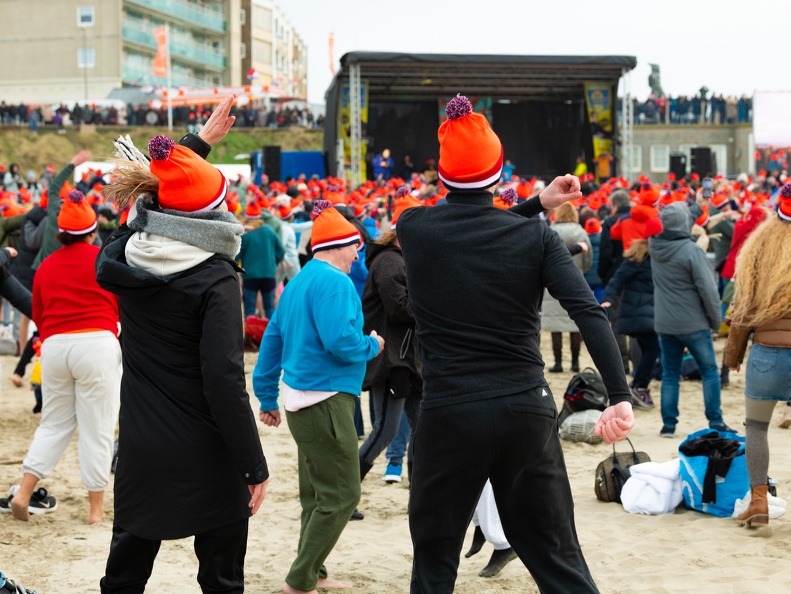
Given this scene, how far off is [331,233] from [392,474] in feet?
9.09

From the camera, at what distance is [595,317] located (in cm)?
322

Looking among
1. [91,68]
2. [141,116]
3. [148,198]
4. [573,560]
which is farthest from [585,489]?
[91,68]

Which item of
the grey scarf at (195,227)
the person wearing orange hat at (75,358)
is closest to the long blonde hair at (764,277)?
the grey scarf at (195,227)

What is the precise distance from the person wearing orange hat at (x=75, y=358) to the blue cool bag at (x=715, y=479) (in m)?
3.39

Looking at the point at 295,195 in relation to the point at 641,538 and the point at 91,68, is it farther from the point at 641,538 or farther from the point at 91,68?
the point at 91,68

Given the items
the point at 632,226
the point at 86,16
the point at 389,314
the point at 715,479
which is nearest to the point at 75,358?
the point at 389,314

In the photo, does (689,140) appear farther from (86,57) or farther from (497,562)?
(86,57)

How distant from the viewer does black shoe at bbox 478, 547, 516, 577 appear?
512 centimetres

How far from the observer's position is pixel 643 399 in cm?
962

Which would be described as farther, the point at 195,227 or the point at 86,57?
the point at 86,57

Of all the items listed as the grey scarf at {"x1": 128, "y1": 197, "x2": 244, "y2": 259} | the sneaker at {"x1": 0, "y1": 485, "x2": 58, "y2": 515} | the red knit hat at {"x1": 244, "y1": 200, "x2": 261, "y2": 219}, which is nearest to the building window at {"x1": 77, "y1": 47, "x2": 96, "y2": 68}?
the red knit hat at {"x1": 244, "y1": 200, "x2": 261, "y2": 219}

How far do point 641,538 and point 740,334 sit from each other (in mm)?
1240

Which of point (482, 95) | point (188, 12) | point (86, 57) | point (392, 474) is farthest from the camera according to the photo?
point (188, 12)

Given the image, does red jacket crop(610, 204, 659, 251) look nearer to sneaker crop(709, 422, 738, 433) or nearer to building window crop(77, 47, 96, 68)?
sneaker crop(709, 422, 738, 433)
